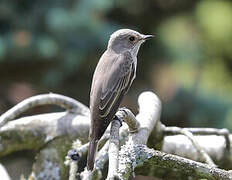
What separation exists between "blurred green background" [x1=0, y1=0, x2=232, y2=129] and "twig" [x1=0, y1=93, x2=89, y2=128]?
2.53 metres

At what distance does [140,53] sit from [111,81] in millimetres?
3669

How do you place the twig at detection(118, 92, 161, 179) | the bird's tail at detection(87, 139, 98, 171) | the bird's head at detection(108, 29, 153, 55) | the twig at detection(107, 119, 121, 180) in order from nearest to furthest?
the twig at detection(107, 119, 121, 180) < the twig at detection(118, 92, 161, 179) < the bird's tail at detection(87, 139, 98, 171) < the bird's head at detection(108, 29, 153, 55)

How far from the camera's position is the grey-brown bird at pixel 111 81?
451 cm

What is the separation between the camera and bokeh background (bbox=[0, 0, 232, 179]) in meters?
7.74

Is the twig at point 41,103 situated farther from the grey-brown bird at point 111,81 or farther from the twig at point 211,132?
the twig at point 211,132

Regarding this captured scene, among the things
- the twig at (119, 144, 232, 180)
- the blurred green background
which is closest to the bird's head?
the blurred green background

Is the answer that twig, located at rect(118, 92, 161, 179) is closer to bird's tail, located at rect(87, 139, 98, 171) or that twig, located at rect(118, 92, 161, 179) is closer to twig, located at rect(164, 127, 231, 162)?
twig, located at rect(164, 127, 231, 162)

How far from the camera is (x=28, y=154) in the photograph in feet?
26.8

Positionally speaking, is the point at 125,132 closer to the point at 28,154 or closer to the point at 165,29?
the point at 28,154

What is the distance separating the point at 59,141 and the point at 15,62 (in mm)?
3142

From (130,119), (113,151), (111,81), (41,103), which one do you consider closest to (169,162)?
(113,151)

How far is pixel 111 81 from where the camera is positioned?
4.99m

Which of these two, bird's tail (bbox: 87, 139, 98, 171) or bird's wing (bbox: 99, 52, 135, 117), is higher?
bird's wing (bbox: 99, 52, 135, 117)

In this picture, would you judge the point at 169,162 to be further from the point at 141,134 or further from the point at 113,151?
the point at 141,134
